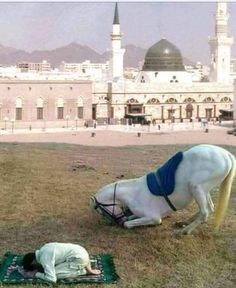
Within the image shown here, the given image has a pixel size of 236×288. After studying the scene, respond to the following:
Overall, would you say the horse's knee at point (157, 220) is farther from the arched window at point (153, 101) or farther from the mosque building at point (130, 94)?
the arched window at point (153, 101)

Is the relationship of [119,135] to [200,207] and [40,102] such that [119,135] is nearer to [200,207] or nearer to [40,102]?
[40,102]

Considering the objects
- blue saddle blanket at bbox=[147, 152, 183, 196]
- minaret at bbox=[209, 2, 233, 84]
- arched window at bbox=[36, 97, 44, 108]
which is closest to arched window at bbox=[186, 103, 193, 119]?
minaret at bbox=[209, 2, 233, 84]

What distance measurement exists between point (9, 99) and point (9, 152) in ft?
102

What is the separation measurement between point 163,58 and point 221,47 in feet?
18.3

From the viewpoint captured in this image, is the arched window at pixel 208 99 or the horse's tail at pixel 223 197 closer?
the horse's tail at pixel 223 197

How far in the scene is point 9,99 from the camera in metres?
44.4

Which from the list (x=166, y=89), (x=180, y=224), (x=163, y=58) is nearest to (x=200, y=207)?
(x=180, y=224)

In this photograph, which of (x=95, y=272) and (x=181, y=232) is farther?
(x=181, y=232)

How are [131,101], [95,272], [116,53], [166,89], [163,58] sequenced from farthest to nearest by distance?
[163,58] → [116,53] → [166,89] → [131,101] → [95,272]

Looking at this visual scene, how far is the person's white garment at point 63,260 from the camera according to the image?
16.9 feet

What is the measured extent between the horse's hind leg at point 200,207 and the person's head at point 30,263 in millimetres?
1703

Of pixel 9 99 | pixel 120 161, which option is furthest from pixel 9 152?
pixel 9 99

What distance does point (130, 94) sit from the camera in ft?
159

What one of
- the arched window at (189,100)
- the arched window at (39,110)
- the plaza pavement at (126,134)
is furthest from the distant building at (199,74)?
the arched window at (39,110)
